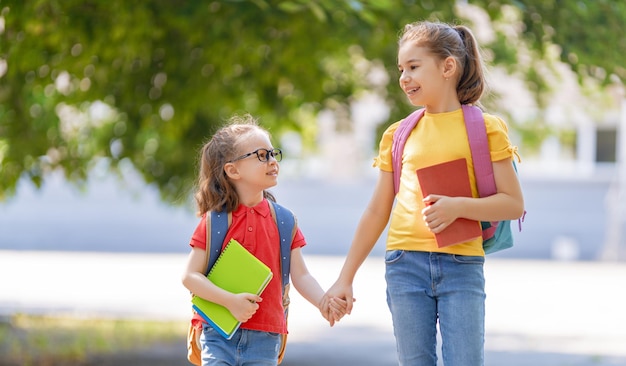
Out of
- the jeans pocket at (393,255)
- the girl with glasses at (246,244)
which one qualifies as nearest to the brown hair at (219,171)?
the girl with glasses at (246,244)

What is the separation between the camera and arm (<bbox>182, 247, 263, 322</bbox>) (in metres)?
3.60

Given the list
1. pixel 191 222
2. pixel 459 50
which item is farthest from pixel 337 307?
pixel 191 222

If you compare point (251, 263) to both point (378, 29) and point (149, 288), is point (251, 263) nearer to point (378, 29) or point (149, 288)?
point (378, 29)

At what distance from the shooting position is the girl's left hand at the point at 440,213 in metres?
3.54

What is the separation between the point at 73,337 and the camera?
34.2 ft

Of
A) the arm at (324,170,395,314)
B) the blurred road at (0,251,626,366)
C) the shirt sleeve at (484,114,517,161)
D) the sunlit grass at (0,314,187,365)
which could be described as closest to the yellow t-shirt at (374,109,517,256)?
the shirt sleeve at (484,114,517,161)

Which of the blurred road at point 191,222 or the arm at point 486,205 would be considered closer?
the arm at point 486,205

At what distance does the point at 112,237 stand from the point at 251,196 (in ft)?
72.9

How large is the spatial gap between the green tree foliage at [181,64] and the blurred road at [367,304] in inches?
80.8

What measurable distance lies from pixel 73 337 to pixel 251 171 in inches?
284

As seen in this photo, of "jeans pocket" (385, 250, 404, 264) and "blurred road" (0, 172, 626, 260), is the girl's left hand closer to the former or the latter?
"jeans pocket" (385, 250, 404, 264)

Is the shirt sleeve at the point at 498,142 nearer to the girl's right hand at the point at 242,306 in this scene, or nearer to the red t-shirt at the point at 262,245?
the red t-shirt at the point at 262,245

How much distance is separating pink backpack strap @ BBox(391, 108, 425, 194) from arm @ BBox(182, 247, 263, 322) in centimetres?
68

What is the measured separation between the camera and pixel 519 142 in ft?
35.2
